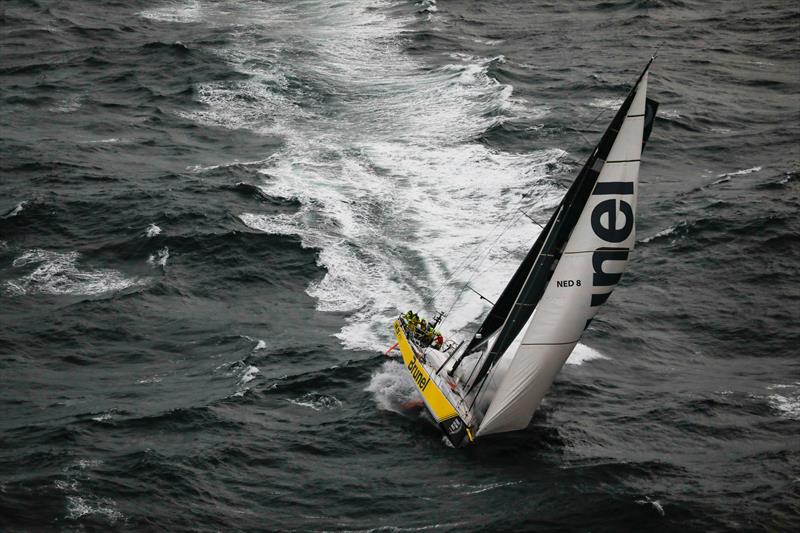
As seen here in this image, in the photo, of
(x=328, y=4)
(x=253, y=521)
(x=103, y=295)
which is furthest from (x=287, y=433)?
(x=328, y=4)

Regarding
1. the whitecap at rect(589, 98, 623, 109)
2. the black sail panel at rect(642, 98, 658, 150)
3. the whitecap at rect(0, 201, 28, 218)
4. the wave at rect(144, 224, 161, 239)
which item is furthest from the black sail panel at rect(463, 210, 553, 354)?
the whitecap at rect(589, 98, 623, 109)

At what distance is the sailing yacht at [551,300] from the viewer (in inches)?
982

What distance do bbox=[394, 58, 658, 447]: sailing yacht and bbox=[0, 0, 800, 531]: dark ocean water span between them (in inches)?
42.3

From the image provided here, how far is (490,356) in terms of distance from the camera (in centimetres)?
2817

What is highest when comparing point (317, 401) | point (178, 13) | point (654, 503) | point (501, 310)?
point (178, 13)

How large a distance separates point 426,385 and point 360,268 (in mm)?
10867

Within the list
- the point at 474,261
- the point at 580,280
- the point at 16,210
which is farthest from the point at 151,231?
the point at 580,280

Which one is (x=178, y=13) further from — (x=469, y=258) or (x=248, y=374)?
(x=248, y=374)

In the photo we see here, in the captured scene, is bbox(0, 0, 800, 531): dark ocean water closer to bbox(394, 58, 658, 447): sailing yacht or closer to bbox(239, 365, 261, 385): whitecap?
bbox(239, 365, 261, 385): whitecap

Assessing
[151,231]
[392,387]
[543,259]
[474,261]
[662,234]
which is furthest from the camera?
[662,234]

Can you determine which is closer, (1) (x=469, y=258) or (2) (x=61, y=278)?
(2) (x=61, y=278)

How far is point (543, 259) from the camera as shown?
26.9 metres

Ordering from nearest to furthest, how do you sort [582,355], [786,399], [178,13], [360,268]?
[786,399] → [582,355] → [360,268] → [178,13]

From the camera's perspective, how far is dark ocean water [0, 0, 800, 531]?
2500cm
